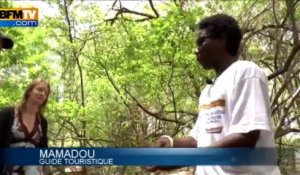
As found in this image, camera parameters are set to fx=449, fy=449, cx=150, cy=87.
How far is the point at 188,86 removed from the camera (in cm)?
412

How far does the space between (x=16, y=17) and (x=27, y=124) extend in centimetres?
140

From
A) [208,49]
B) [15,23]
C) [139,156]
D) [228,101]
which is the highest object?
[15,23]

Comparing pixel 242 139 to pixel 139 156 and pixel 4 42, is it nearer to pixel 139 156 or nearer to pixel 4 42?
pixel 139 156

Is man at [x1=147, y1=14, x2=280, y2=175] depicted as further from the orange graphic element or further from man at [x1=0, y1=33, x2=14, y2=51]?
man at [x1=0, y1=33, x2=14, y2=51]

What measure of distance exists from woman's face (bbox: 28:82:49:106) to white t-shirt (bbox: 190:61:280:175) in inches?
32.5

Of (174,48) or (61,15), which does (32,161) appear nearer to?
(174,48)

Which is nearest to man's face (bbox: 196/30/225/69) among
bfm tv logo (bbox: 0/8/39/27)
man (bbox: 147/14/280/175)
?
man (bbox: 147/14/280/175)

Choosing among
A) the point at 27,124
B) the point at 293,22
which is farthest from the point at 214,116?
the point at 293,22

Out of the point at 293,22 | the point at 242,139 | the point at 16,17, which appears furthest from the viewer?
the point at 293,22

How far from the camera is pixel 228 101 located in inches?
34.7

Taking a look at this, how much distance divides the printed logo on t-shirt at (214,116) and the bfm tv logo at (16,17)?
73.8 inches

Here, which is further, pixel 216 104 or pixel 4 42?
pixel 4 42

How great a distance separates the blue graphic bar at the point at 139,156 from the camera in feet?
2.85

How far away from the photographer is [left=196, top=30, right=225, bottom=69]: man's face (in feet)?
3.19
